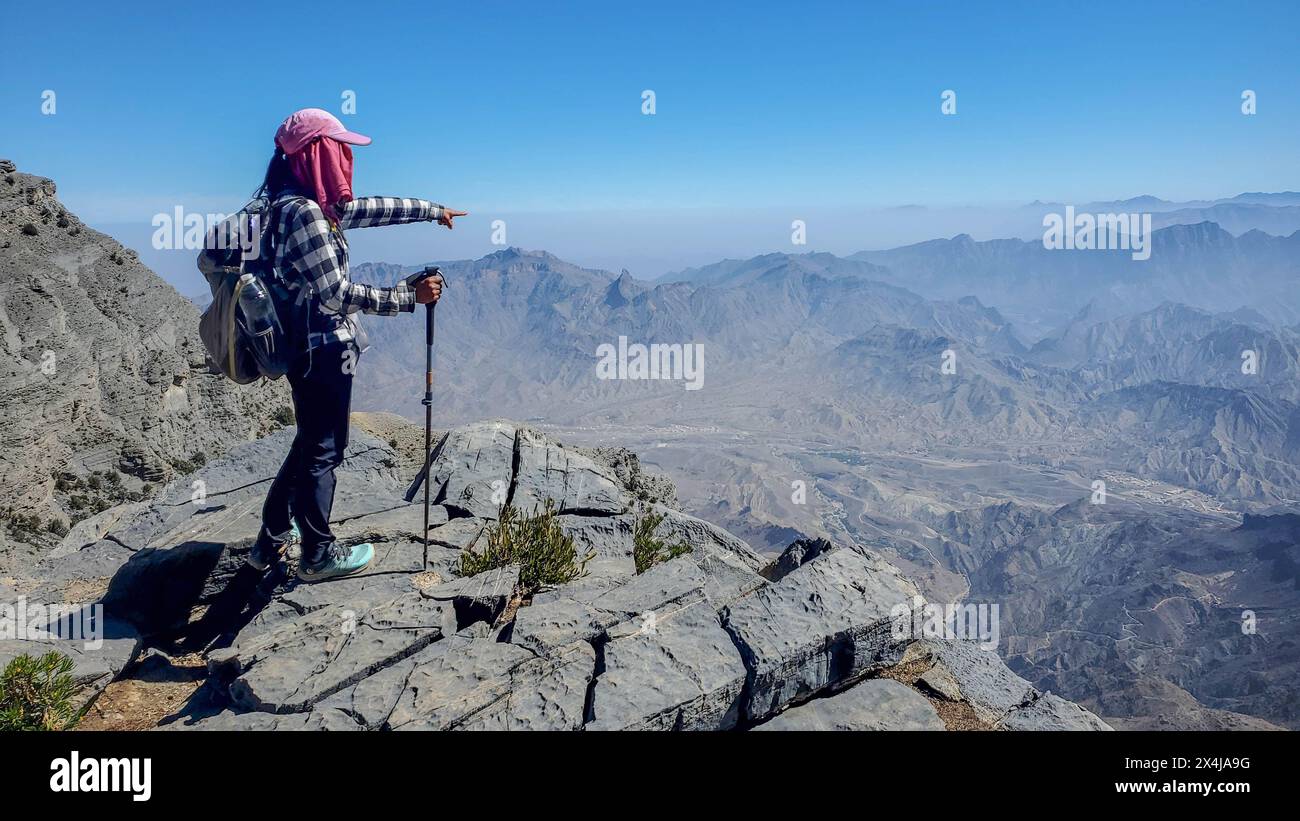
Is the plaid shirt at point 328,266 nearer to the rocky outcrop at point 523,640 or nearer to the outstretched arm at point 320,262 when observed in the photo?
the outstretched arm at point 320,262

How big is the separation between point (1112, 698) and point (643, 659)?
128 meters

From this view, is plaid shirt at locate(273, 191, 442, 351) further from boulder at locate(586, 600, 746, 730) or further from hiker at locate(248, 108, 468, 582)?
boulder at locate(586, 600, 746, 730)

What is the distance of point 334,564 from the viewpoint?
657 centimetres

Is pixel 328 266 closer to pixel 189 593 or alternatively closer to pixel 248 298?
pixel 248 298

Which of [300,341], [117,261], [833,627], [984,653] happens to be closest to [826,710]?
[833,627]

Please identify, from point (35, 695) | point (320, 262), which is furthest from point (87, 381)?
point (320, 262)

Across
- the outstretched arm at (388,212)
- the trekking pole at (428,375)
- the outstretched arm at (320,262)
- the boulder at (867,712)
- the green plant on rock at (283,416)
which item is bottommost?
the boulder at (867,712)

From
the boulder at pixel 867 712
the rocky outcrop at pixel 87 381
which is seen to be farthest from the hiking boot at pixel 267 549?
the rocky outcrop at pixel 87 381

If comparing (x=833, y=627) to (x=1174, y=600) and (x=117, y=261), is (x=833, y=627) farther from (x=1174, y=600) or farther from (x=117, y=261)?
(x=1174, y=600)

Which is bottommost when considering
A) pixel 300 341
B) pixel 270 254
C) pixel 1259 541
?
pixel 1259 541

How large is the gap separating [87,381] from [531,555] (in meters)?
22.6

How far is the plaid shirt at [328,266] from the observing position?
17.2 ft

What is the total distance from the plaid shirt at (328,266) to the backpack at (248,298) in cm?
13

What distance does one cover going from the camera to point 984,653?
7.82m
